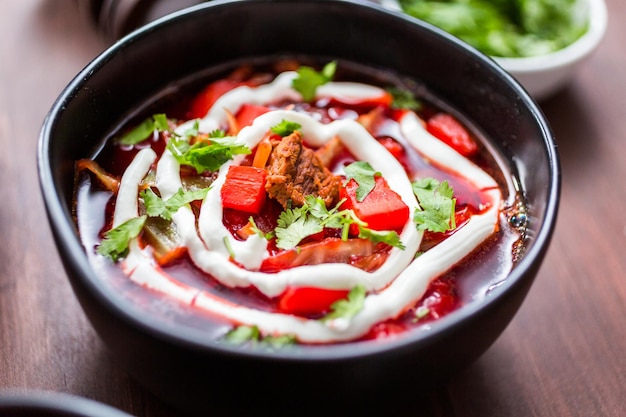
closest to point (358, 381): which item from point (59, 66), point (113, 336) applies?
point (113, 336)

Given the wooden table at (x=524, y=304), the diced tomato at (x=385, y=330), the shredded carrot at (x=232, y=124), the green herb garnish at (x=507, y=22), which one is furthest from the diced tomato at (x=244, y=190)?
the green herb garnish at (x=507, y=22)

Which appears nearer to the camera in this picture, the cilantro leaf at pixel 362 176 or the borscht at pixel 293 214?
the borscht at pixel 293 214

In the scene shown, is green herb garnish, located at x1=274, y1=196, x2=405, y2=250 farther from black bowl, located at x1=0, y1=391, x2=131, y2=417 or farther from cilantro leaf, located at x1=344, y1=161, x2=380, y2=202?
black bowl, located at x1=0, y1=391, x2=131, y2=417

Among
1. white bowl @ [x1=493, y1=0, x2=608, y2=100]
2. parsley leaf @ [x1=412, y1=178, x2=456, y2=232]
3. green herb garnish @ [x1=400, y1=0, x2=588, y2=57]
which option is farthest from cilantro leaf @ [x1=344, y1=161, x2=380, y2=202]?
green herb garnish @ [x1=400, y1=0, x2=588, y2=57]

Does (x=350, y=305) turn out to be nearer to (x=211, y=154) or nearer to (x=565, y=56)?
(x=211, y=154)

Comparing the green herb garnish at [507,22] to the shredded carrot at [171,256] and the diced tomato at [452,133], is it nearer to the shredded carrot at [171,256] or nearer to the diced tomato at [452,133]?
the diced tomato at [452,133]
